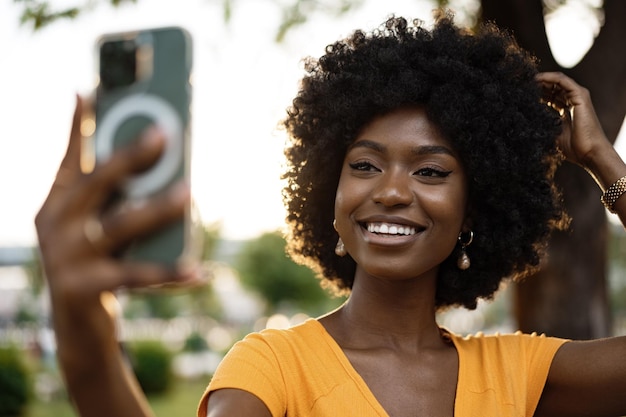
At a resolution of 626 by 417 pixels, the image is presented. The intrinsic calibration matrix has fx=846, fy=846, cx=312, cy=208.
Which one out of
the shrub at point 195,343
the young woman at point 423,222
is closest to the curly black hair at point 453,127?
the young woman at point 423,222

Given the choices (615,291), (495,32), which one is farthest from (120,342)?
(615,291)

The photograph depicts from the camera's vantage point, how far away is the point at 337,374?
2590 mm

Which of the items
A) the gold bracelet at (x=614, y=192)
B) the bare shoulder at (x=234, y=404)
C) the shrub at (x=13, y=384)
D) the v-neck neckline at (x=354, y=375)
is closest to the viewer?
the bare shoulder at (x=234, y=404)

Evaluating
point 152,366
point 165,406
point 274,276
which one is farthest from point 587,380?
point 274,276

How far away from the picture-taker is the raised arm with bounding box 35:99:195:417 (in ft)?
4.11

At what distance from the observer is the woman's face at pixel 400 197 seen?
260 cm

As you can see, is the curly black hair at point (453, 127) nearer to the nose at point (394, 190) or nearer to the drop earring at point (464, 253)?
the drop earring at point (464, 253)

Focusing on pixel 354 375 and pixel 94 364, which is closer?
pixel 94 364

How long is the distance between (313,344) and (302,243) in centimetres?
67

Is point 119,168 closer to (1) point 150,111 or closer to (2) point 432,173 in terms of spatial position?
(1) point 150,111

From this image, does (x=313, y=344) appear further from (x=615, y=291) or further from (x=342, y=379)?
(x=615, y=291)

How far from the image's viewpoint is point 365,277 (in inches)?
111

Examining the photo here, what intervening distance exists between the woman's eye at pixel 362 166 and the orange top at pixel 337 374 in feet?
1.69

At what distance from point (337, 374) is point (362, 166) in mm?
663
